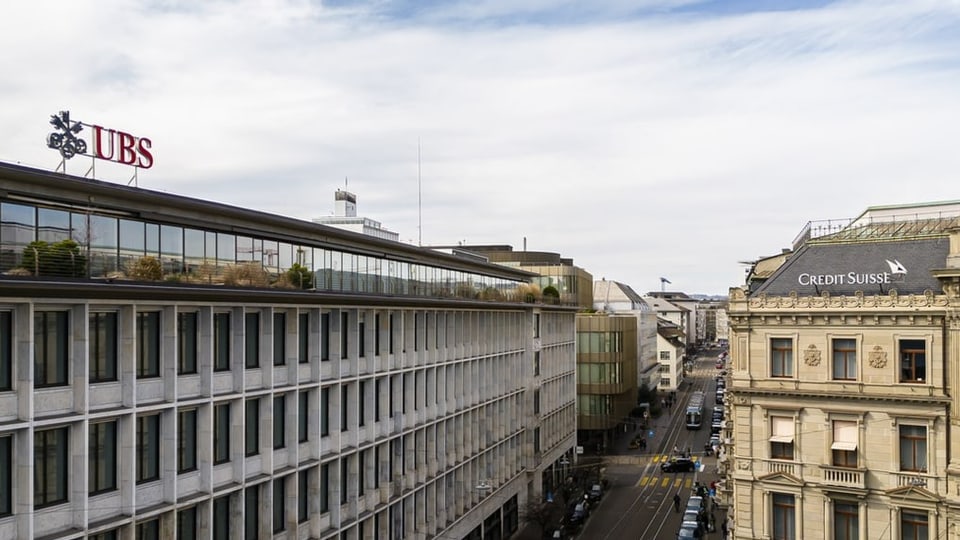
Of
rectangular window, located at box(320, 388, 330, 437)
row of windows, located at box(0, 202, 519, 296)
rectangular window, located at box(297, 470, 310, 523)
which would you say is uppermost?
row of windows, located at box(0, 202, 519, 296)

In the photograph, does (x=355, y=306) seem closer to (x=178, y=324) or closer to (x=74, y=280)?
(x=178, y=324)

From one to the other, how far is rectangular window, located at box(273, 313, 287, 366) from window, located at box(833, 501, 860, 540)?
92.8 feet

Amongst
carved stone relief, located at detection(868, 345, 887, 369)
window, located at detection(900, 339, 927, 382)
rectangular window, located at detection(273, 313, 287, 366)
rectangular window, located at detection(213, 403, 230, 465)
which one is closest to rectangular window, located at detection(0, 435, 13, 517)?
rectangular window, located at detection(213, 403, 230, 465)

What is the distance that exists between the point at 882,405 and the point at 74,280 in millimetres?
36510

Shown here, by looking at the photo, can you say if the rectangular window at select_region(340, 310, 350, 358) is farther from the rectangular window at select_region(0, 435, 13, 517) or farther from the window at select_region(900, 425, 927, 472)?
the window at select_region(900, 425, 927, 472)

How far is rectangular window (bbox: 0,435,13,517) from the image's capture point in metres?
25.5

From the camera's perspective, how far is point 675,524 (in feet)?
233

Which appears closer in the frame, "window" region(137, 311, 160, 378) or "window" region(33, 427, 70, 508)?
"window" region(33, 427, 70, 508)

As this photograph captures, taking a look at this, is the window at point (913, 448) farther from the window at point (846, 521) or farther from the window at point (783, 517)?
the window at point (783, 517)

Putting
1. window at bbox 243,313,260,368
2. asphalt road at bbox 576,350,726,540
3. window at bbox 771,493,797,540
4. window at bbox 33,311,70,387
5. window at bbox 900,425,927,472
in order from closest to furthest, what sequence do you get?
1. window at bbox 33,311,70,387
2. window at bbox 243,313,260,368
3. window at bbox 900,425,927,472
4. window at bbox 771,493,797,540
5. asphalt road at bbox 576,350,726,540

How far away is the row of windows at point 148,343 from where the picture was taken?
26.5 meters

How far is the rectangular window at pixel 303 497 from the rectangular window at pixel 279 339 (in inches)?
218

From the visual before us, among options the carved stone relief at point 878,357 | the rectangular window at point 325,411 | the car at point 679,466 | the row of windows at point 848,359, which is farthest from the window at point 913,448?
the car at point 679,466

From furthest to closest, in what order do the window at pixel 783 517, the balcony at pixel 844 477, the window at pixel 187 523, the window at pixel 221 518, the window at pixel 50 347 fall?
the window at pixel 783 517, the balcony at pixel 844 477, the window at pixel 221 518, the window at pixel 187 523, the window at pixel 50 347
